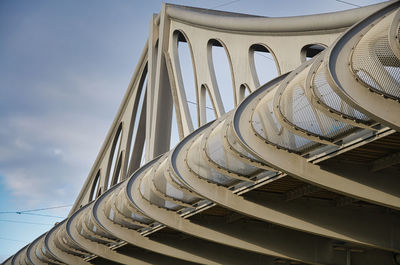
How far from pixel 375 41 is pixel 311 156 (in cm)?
403

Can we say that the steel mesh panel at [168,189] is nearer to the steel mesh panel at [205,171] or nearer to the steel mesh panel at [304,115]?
the steel mesh panel at [205,171]

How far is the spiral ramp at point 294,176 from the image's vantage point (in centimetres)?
1140

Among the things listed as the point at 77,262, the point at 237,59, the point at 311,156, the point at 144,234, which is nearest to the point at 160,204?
the point at 144,234

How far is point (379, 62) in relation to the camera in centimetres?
1098

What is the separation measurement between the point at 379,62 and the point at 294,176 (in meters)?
4.25

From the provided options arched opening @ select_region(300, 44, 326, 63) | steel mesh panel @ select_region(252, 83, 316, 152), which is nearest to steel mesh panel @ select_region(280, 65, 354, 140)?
steel mesh panel @ select_region(252, 83, 316, 152)

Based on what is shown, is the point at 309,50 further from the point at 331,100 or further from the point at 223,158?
the point at 331,100

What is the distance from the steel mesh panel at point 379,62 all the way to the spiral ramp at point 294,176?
0.7 inches

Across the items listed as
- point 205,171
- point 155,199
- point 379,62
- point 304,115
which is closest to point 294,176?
point 304,115

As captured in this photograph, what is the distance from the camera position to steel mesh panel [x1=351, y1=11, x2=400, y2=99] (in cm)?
1092

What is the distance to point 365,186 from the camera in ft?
48.0

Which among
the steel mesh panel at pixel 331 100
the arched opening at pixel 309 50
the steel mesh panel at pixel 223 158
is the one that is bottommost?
the steel mesh panel at pixel 331 100

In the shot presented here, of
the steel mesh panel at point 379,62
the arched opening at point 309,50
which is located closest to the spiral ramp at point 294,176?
the steel mesh panel at point 379,62

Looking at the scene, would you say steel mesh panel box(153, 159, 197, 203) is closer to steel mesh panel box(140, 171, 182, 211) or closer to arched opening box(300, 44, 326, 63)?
steel mesh panel box(140, 171, 182, 211)
